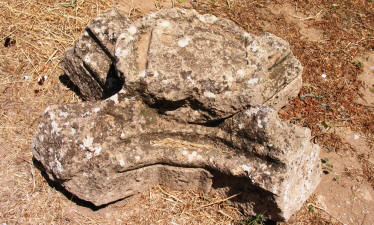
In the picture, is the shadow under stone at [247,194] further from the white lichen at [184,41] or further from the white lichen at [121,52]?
the white lichen at [121,52]

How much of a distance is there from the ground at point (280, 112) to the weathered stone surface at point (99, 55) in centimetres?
50

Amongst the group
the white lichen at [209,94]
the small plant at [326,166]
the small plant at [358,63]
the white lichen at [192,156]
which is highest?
the white lichen at [209,94]

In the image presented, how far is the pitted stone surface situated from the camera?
3205 millimetres

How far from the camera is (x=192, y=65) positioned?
326 centimetres

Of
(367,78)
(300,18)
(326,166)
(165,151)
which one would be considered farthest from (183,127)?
(300,18)

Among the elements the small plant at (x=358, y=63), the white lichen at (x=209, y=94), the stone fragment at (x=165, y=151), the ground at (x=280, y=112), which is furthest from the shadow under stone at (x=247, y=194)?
the small plant at (x=358, y=63)

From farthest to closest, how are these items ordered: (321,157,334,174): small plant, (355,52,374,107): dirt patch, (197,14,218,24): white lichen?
(355,52,374,107): dirt patch
(321,157,334,174): small plant
(197,14,218,24): white lichen

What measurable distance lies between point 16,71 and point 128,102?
201 centimetres

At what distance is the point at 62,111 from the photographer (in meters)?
3.38

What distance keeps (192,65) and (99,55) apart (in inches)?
43.4

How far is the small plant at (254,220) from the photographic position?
352cm

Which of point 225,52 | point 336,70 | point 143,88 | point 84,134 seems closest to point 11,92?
point 84,134

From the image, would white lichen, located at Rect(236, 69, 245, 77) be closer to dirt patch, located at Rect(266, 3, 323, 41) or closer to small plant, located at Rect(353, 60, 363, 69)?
dirt patch, located at Rect(266, 3, 323, 41)

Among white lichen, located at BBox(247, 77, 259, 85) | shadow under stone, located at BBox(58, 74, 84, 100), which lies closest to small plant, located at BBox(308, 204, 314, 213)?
white lichen, located at BBox(247, 77, 259, 85)
